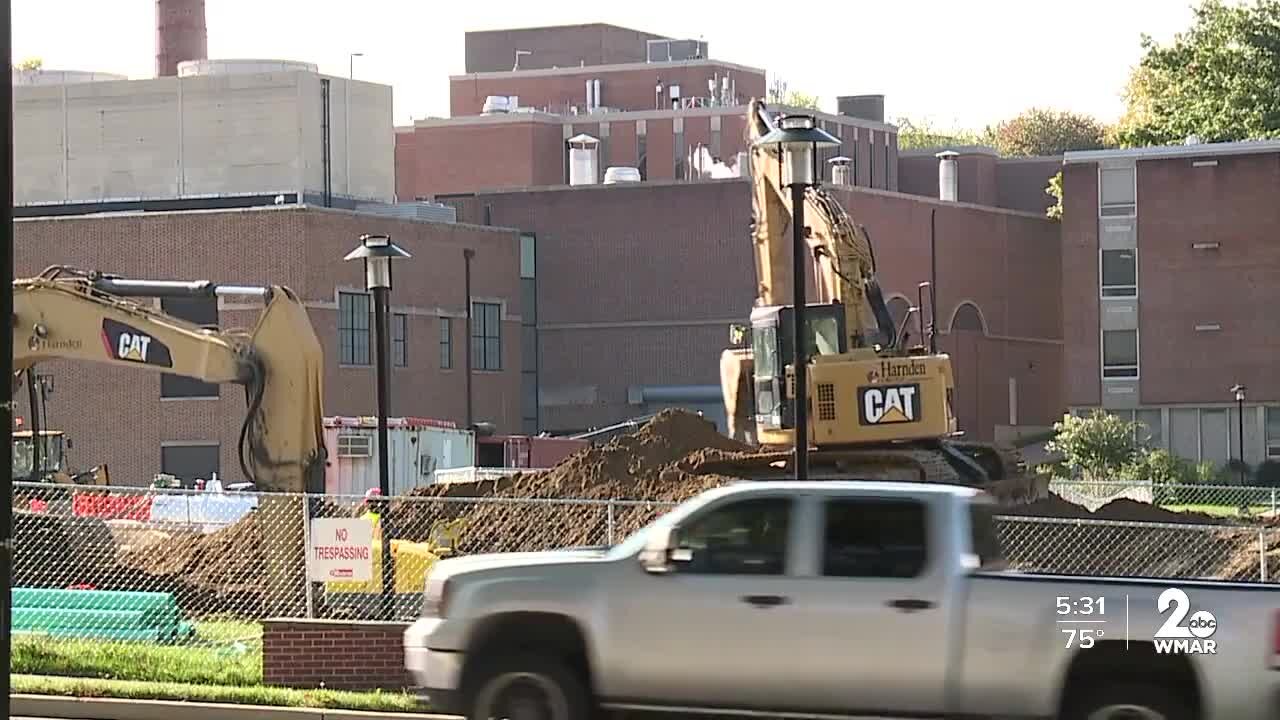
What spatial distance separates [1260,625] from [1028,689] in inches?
53.0

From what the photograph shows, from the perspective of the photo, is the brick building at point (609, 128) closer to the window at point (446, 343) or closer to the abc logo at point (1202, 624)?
the window at point (446, 343)

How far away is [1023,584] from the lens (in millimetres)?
13656

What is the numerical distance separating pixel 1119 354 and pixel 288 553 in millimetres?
55110

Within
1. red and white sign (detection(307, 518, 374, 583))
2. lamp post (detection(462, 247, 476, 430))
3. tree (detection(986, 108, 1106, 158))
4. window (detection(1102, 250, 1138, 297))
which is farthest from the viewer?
tree (detection(986, 108, 1106, 158))

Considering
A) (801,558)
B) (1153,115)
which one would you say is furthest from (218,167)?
(801,558)

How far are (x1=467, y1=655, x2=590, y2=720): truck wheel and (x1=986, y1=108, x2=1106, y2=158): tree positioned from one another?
130116 mm

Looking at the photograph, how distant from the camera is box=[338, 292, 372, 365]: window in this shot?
71.8 m

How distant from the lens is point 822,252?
35.3 metres

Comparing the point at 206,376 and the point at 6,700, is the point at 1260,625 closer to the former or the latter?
the point at 6,700

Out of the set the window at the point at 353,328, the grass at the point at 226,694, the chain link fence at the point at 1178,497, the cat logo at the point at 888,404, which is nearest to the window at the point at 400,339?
the window at the point at 353,328

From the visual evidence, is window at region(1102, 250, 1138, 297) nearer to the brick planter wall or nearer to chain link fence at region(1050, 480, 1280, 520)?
chain link fence at region(1050, 480, 1280, 520)

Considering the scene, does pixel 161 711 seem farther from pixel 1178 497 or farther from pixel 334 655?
pixel 1178 497

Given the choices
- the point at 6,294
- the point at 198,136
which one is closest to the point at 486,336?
the point at 198,136

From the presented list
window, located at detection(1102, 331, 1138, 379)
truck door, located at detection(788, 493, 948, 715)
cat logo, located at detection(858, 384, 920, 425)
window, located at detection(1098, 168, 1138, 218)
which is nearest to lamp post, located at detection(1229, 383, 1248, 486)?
window, located at detection(1102, 331, 1138, 379)
